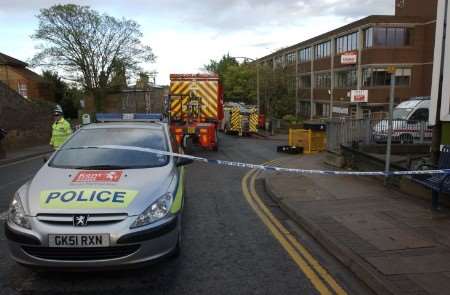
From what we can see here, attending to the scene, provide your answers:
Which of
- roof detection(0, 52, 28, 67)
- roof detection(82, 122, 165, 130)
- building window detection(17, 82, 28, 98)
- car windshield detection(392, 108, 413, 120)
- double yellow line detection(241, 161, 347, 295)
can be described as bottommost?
double yellow line detection(241, 161, 347, 295)

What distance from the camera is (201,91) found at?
20.4 m

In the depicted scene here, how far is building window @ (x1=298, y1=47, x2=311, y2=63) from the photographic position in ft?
194

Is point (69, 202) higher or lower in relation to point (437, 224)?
higher

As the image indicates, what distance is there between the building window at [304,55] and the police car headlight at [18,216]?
56888mm

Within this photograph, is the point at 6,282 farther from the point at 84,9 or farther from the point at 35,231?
the point at 84,9

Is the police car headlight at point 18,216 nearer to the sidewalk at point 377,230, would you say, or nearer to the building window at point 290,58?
the sidewalk at point 377,230

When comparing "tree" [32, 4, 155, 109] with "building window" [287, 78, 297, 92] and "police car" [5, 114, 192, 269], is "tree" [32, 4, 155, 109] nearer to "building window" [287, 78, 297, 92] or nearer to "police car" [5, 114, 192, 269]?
"building window" [287, 78, 297, 92]

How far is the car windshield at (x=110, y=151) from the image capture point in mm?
5973

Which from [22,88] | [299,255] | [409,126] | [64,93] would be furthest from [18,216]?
[22,88]

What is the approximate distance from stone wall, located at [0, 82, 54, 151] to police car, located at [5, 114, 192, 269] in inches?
714

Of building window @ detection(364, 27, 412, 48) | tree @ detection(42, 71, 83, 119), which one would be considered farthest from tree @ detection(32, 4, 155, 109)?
building window @ detection(364, 27, 412, 48)

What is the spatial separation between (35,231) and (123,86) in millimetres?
51520

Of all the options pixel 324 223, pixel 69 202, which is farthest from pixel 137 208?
pixel 324 223

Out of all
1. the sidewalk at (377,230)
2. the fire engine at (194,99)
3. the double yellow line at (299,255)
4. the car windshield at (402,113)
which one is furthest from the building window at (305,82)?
the double yellow line at (299,255)
